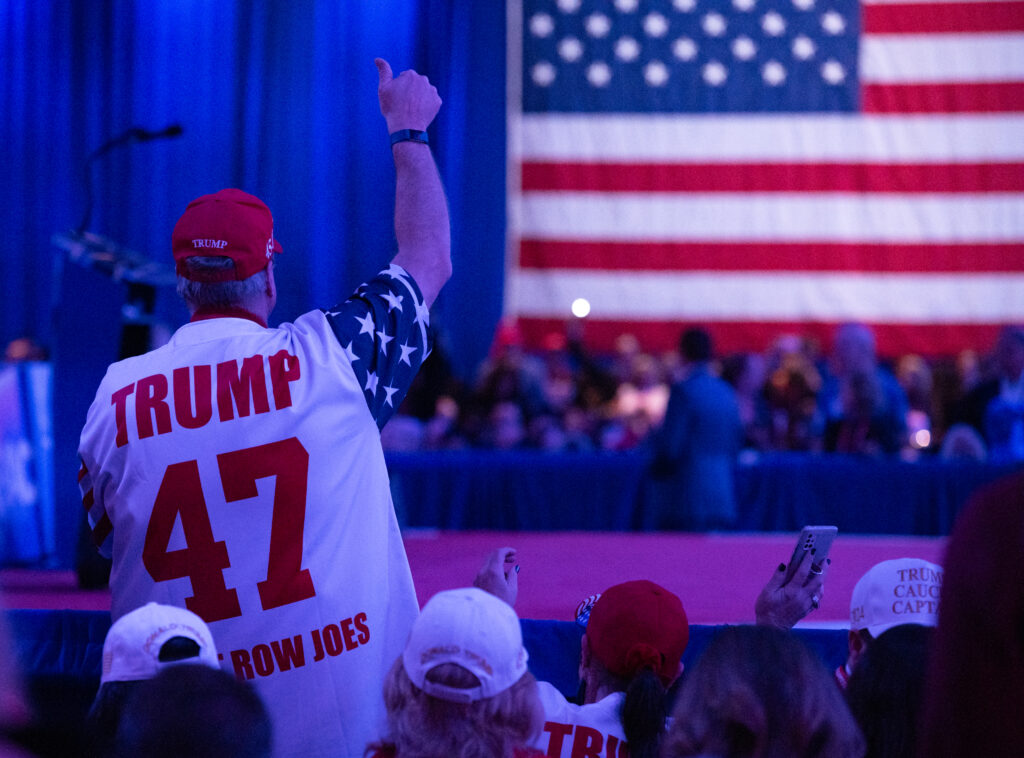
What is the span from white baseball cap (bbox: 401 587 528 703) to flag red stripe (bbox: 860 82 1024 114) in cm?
951

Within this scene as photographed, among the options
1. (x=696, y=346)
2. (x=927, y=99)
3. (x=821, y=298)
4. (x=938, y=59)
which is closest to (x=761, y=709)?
(x=696, y=346)

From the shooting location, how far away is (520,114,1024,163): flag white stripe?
10.3 meters

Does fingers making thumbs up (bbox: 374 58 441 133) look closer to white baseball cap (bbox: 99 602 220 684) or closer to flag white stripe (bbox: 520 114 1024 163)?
white baseball cap (bbox: 99 602 220 684)

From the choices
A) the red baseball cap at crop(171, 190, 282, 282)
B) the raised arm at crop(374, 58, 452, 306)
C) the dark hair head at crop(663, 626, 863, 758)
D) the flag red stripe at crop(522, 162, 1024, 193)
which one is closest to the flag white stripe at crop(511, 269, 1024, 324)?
the flag red stripe at crop(522, 162, 1024, 193)

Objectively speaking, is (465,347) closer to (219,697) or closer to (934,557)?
(934,557)

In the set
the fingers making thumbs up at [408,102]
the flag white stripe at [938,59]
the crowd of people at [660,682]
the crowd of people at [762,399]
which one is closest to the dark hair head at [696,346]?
the crowd of people at [762,399]

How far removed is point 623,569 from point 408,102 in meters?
2.24

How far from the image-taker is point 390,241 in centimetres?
1050

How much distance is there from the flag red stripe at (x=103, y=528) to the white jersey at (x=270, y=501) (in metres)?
0.02

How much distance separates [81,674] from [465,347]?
26.0 feet

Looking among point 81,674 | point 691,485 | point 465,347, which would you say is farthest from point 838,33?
point 81,674

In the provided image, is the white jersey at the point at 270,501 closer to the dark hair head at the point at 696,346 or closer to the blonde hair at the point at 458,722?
the blonde hair at the point at 458,722

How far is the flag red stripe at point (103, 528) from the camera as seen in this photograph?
1.93m

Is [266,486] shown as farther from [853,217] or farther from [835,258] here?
[853,217]
